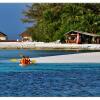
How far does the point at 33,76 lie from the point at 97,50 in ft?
2.37

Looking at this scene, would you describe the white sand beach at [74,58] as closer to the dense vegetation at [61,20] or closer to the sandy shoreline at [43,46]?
the sandy shoreline at [43,46]

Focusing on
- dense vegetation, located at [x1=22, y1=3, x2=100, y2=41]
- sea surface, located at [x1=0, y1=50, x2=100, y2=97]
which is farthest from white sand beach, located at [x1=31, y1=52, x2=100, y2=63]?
dense vegetation, located at [x1=22, y1=3, x2=100, y2=41]

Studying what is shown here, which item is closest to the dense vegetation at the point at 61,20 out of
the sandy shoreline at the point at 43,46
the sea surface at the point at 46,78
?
the sandy shoreline at the point at 43,46

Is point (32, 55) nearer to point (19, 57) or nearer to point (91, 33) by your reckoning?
point (19, 57)

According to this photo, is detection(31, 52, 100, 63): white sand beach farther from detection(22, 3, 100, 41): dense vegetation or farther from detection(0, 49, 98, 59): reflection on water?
detection(22, 3, 100, 41): dense vegetation

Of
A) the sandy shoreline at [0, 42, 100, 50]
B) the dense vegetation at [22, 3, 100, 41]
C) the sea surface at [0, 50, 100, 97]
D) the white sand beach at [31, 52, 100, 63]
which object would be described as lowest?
the sea surface at [0, 50, 100, 97]

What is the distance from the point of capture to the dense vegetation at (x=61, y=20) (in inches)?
259

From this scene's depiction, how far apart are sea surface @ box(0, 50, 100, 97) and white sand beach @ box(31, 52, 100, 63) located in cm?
5

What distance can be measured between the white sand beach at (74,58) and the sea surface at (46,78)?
5 cm

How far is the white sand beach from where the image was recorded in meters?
6.43

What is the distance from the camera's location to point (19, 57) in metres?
6.47

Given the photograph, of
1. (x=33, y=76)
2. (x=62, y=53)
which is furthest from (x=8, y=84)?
(x=62, y=53)

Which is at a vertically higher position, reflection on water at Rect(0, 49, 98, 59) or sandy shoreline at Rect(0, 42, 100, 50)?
sandy shoreline at Rect(0, 42, 100, 50)

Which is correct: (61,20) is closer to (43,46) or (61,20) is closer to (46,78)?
(43,46)
